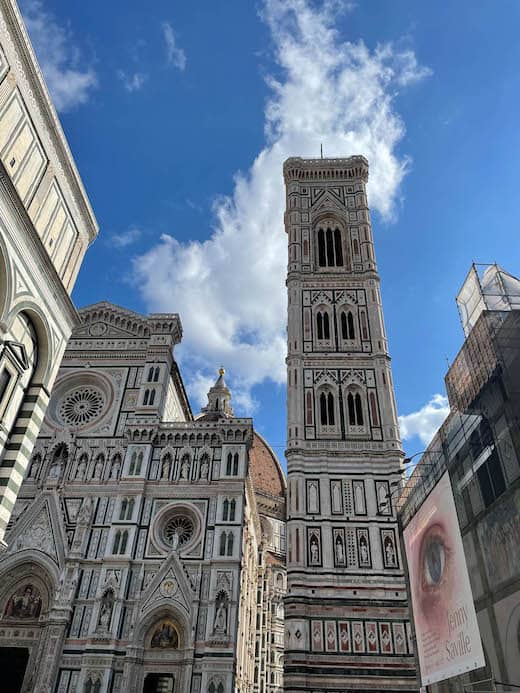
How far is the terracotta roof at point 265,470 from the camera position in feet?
171

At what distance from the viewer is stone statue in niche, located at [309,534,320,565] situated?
2334 centimetres

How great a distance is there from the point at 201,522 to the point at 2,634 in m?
9.09

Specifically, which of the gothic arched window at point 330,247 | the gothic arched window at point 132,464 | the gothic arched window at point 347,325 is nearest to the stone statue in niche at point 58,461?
the gothic arched window at point 132,464

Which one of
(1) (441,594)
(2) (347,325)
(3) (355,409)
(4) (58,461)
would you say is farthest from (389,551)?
(4) (58,461)

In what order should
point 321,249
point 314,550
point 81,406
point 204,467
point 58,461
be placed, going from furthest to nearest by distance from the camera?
point 321,249 < point 81,406 < point 58,461 < point 204,467 < point 314,550

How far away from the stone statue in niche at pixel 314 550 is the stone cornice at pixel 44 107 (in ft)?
52.2

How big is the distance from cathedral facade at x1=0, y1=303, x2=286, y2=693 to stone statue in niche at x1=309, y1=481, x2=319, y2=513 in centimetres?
309

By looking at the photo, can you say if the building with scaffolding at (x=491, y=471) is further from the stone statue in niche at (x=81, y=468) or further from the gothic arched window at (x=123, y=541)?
the stone statue in niche at (x=81, y=468)

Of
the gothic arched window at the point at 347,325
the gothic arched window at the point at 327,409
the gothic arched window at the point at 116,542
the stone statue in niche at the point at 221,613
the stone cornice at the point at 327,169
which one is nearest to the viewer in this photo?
the stone statue in niche at the point at 221,613

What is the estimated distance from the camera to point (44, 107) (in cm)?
1246

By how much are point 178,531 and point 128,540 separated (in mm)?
2195

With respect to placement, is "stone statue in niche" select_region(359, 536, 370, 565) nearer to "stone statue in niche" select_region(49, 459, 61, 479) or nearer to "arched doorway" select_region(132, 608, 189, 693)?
"arched doorway" select_region(132, 608, 189, 693)

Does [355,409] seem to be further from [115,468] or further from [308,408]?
[115,468]

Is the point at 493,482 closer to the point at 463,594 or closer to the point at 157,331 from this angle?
the point at 463,594
